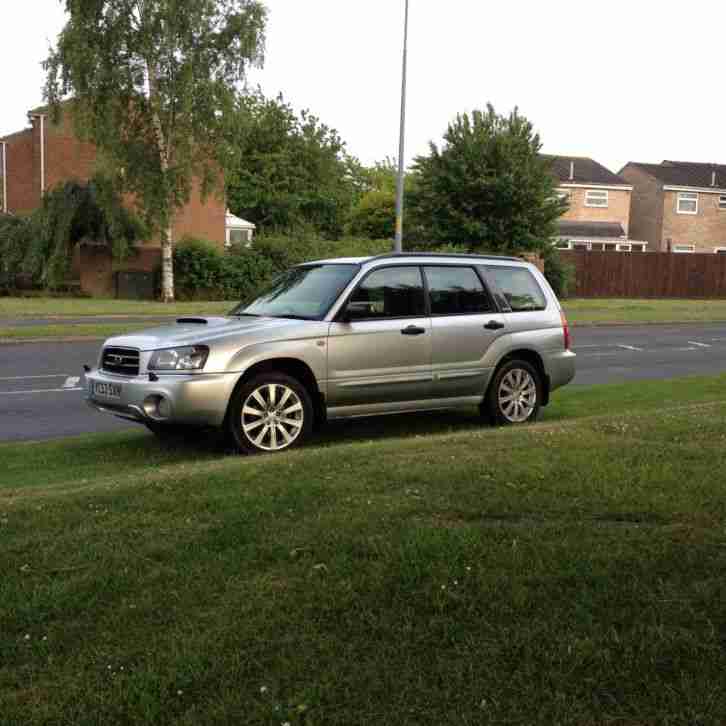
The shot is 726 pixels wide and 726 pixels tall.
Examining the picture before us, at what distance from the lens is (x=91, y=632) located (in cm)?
351

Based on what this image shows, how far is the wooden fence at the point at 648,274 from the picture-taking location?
43.5 metres

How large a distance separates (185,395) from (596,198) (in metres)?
54.8

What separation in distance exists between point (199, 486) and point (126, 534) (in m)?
0.89

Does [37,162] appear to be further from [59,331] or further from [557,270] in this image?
[59,331]

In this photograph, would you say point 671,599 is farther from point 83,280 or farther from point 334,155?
point 334,155

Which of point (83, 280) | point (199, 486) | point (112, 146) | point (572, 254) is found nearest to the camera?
point (199, 486)

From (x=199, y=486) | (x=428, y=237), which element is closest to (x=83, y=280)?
(x=428, y=237)

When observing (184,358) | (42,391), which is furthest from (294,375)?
(42,391)

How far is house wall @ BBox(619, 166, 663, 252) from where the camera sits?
5984 cm

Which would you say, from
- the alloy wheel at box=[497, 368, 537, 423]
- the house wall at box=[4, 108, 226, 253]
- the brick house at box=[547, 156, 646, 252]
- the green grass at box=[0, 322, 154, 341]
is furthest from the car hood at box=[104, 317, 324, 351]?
the brick house at box=[547, 156, 646, 252]

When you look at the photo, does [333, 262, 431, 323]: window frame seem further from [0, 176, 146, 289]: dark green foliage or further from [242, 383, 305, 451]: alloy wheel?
[0, 176, 146, 289]: dark green foliage

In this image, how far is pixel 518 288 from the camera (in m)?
9.85

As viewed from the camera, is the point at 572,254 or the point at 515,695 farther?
the point at 572,254

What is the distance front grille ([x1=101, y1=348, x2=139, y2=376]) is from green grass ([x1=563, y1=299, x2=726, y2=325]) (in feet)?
68.8
